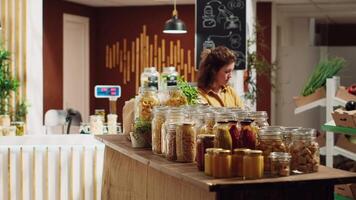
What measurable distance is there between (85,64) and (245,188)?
8445 millimetres

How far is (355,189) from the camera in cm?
430

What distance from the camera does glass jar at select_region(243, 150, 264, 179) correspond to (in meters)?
2.04

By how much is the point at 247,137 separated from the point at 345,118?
2.36 m

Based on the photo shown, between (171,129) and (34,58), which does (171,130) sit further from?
(34,58)

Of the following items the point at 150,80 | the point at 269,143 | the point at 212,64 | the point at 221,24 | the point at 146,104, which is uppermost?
the point at 221,24

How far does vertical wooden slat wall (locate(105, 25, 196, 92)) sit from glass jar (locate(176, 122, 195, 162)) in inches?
298

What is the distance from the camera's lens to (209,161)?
2.12 meters

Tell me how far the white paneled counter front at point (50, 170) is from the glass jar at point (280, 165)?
8.20 feet

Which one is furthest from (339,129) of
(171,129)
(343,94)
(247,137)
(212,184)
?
(212,184)

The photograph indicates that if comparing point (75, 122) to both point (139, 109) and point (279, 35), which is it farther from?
point (279, 35)

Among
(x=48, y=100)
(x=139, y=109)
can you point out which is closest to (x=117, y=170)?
(x=139, y=109)

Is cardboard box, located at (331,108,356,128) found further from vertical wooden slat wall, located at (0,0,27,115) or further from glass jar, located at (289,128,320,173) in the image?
vertical wooden slat wall, located at (0,0,27,115)

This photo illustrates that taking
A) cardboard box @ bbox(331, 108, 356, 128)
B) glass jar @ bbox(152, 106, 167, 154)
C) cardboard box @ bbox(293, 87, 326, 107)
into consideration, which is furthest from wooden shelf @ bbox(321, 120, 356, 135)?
glass jar @ bbox(152, 106, 167, 154)

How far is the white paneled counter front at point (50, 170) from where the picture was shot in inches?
172
